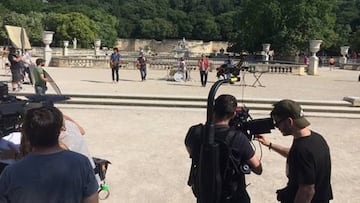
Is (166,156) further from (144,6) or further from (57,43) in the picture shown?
(144,6)

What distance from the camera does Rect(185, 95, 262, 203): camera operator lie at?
3.41m

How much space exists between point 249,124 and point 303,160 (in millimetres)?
510

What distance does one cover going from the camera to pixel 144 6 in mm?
133375

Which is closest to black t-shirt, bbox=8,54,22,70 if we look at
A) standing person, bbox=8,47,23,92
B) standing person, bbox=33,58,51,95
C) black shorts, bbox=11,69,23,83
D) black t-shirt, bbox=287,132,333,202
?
standing person, bbox=8,47,23,92

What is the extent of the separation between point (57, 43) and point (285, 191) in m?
83.6

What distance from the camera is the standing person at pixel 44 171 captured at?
107 inches

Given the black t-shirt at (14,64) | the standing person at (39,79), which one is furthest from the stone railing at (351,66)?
the standing person at (39,79)

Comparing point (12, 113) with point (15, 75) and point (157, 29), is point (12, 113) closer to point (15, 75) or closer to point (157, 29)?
point (15, 75)

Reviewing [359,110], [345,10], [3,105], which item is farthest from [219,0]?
[3,105]

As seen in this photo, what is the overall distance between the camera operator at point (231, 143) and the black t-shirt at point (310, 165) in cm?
29

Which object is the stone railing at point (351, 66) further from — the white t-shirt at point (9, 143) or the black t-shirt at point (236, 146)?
the white t-shirt at point (9, 143)

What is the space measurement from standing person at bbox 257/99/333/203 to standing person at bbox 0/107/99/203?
5.22 feet

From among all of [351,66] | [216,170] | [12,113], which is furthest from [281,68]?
[216,170]

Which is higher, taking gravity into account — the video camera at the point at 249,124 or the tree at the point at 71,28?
the tree at the point at 71,28
